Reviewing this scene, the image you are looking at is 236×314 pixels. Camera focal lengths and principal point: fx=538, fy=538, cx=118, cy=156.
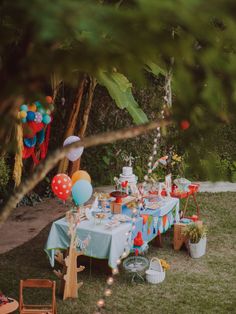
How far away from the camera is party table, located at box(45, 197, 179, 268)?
6754 millimetres

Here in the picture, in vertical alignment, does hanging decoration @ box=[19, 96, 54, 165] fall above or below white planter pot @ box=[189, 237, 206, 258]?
above

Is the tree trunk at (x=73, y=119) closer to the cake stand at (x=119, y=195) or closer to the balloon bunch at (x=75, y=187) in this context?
the cake stand at (x=119, y=195)

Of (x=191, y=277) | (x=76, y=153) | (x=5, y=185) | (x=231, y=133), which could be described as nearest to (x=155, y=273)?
(x=191, y=277)

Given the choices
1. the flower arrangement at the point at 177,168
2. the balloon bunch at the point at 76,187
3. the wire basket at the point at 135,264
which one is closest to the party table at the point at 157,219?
the wire basket at the point at 135,264

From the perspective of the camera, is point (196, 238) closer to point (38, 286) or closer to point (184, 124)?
point (38, 286)

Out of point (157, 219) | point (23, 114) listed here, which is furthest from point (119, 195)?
point (23, 114)

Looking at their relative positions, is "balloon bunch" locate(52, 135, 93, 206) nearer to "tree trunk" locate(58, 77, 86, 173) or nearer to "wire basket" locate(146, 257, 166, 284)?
"wire basket" locate(146, 257, 166, 284)

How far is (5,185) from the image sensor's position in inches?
412

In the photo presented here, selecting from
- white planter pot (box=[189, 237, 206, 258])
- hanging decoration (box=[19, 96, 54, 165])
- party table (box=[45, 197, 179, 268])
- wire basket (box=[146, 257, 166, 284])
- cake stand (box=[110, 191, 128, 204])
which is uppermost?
hanging decoration (box=[19, 96, 54, 165])

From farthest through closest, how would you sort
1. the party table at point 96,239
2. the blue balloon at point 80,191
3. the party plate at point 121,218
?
1. the party plate at point 121,218
2. the party table at point 96,239
3. the blue balloon at point 80,191

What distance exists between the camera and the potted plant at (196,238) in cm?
785

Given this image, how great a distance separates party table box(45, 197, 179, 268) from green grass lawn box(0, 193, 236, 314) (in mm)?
424

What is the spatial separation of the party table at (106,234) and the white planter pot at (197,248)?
21.2 inches

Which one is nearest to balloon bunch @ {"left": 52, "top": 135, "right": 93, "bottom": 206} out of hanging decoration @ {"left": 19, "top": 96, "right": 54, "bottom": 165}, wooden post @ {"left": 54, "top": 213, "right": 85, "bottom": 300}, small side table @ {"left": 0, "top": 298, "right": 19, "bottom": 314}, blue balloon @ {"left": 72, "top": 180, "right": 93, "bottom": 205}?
blue balloon @ {"left": 72, "top": 180, "right": 93, "bottom": 205}
